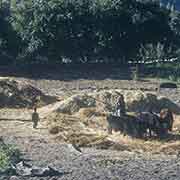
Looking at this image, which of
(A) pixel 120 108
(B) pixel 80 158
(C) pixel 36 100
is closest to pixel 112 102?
(A) pixel 120 108

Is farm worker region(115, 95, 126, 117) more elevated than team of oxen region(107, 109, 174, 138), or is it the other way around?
farm worker region(115, 95, 126, 117)

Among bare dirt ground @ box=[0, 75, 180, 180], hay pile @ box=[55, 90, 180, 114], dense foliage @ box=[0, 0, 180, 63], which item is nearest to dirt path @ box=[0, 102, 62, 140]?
bare dirt ground @ box=[0, 75, 180, 180]

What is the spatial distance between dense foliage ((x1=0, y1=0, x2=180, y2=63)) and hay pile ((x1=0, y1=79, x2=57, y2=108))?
1088 centimetres

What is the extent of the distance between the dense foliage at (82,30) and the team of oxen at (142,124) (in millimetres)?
17617

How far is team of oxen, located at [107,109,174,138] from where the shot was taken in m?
20.6

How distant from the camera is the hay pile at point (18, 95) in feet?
85.8

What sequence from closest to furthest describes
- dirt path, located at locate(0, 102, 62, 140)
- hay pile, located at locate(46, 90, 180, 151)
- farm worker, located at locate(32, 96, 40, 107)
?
1. hay pile, located at locate(46, 90, 180, 151)
2. dirt path, located at locate(0, 102, 62, 140)
3. farm worker, located at locate(32, 96, 40, 107)

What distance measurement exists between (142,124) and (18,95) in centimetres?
710

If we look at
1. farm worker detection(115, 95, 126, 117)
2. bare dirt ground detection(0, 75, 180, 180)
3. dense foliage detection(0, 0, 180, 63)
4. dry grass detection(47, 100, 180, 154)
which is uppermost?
dense foliage detection(0, 0, 180, 63)

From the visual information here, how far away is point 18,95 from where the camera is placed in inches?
1047

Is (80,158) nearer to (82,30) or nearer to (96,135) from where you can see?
(96,135)

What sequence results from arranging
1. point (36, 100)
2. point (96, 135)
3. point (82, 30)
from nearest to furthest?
1. point (96, 135)
2. point (36, 100)
3. point (82, 30)

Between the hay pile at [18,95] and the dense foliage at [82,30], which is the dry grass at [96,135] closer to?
the hay pile at [18,95]

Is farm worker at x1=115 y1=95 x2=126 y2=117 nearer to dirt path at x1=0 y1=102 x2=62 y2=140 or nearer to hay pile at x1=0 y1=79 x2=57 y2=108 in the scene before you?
dirt path at x1=0 y1=102 x2=62 y2=140
